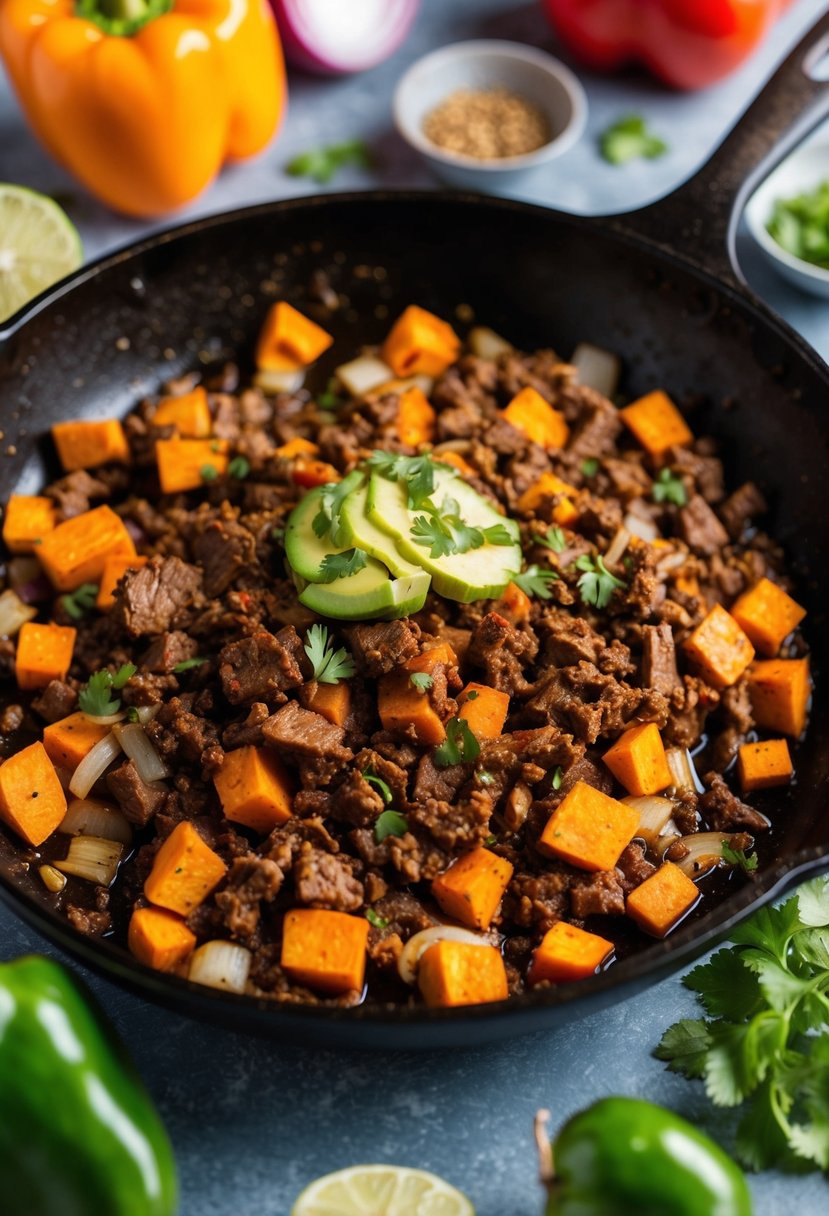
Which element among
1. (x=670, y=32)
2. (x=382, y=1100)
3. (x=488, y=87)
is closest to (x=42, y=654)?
(x=382, y=1100)

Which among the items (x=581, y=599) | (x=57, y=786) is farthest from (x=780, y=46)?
(x=57, y=786)

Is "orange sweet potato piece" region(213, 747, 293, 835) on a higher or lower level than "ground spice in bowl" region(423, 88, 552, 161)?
lower

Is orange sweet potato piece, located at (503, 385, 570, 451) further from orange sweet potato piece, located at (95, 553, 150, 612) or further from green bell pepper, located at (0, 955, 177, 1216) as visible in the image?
green bell pepper, located at (0, 955, 177, 1216)

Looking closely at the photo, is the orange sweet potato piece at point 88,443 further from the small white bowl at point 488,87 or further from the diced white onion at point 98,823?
the small white bowl at point 488,87

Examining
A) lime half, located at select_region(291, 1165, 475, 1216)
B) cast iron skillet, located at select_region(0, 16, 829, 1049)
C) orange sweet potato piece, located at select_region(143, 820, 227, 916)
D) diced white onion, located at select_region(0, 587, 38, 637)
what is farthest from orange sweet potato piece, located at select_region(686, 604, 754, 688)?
diced white onion, located at select_region(0, 587, 38, 637)

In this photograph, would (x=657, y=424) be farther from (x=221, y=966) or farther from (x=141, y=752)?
(x=221, y=966)

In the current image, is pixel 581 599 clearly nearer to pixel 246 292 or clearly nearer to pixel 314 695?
pixel 314 695
